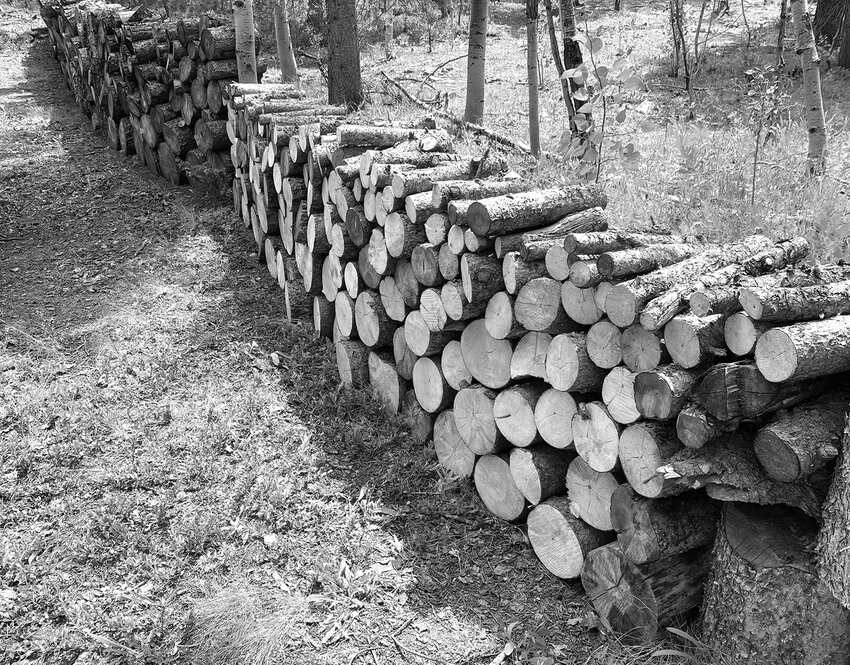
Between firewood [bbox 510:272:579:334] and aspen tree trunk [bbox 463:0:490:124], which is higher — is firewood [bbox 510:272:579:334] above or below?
below

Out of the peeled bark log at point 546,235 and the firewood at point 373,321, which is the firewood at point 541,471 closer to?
the peeled bark log at point 546,235

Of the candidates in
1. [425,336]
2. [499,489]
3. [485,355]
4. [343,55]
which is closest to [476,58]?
[343,55]

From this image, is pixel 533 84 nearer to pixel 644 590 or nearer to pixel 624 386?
pixel 624 386

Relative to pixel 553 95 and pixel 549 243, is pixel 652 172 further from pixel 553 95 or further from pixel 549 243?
pixel 553 95

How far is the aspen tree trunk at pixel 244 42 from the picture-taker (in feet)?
24.5

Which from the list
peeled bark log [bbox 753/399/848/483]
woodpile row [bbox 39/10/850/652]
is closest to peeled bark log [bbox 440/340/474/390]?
woodpile row [bbox 39/10/850/652]

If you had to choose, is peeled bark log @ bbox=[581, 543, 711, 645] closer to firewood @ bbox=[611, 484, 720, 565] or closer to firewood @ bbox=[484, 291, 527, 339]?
firewood @ bbox=[611, 484, 720, 565]

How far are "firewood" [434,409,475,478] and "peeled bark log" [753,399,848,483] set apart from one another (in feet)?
5.96

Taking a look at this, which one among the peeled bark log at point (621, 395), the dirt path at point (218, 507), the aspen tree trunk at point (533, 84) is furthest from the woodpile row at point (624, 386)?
the aspen tree trunk at point (533, 84)

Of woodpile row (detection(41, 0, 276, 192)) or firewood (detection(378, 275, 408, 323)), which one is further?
woodpile row (detection(41, 0, 276, 192))

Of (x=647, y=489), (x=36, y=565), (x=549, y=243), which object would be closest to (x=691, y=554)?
(x=647, y=489)

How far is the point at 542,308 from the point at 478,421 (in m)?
0.86

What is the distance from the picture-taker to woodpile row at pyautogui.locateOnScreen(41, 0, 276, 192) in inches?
309

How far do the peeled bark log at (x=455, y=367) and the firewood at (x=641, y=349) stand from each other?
1.16m
